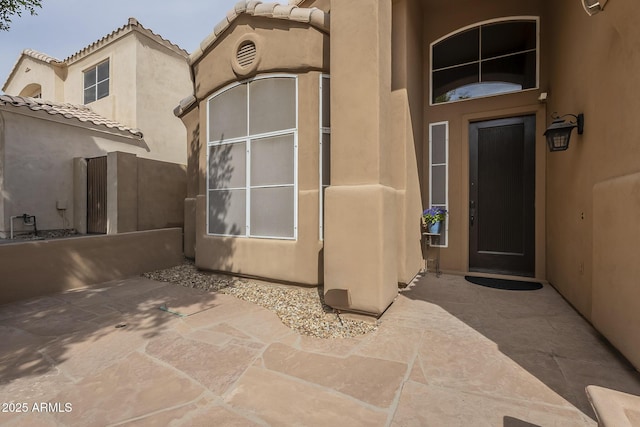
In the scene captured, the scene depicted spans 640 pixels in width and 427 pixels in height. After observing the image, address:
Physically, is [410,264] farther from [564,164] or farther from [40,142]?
[40,142]

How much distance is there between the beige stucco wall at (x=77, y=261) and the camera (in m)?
4.28

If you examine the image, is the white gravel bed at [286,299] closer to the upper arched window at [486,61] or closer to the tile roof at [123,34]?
the upper arched window at [486,61]

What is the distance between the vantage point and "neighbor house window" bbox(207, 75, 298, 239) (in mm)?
4703

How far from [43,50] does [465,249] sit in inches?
719

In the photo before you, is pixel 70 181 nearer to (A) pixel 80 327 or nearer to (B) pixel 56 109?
(B) pixel 56 109

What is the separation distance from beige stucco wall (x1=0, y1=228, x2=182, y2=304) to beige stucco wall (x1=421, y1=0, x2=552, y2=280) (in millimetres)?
6012

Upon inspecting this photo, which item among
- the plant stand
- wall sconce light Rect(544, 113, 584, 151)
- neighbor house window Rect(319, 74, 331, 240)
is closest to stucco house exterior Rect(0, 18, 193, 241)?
neighbor house window Rect(319, 74, 331, 240)

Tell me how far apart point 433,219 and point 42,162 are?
33.2 feet

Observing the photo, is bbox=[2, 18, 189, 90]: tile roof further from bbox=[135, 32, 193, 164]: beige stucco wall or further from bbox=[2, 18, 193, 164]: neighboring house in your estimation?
bbox=[135, 32, 193, 164]: beige stucco wall

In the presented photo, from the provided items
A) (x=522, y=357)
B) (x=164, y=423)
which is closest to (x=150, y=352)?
(x=164, y=423)

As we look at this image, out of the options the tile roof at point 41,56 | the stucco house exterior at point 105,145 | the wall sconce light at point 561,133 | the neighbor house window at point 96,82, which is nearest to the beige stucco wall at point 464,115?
the wall sconce light at point 561,133

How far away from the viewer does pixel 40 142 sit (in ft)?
24.9

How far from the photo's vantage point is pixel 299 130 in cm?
454

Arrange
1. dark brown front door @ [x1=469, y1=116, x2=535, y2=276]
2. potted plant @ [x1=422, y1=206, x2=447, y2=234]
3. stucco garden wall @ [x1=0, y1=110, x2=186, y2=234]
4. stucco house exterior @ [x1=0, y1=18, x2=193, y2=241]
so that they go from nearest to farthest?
dark brown front door @ [x1=469, y1=116, x2=535, y2=276]
potted plant @ [x1=422, y1=206, x2=447, y2=234]
stucco garden wall @ [x1=0, y1=110, x2=186, y2=234]
stucco house exterior @ [x1=0, y1=18, x2=193, y2=241]
